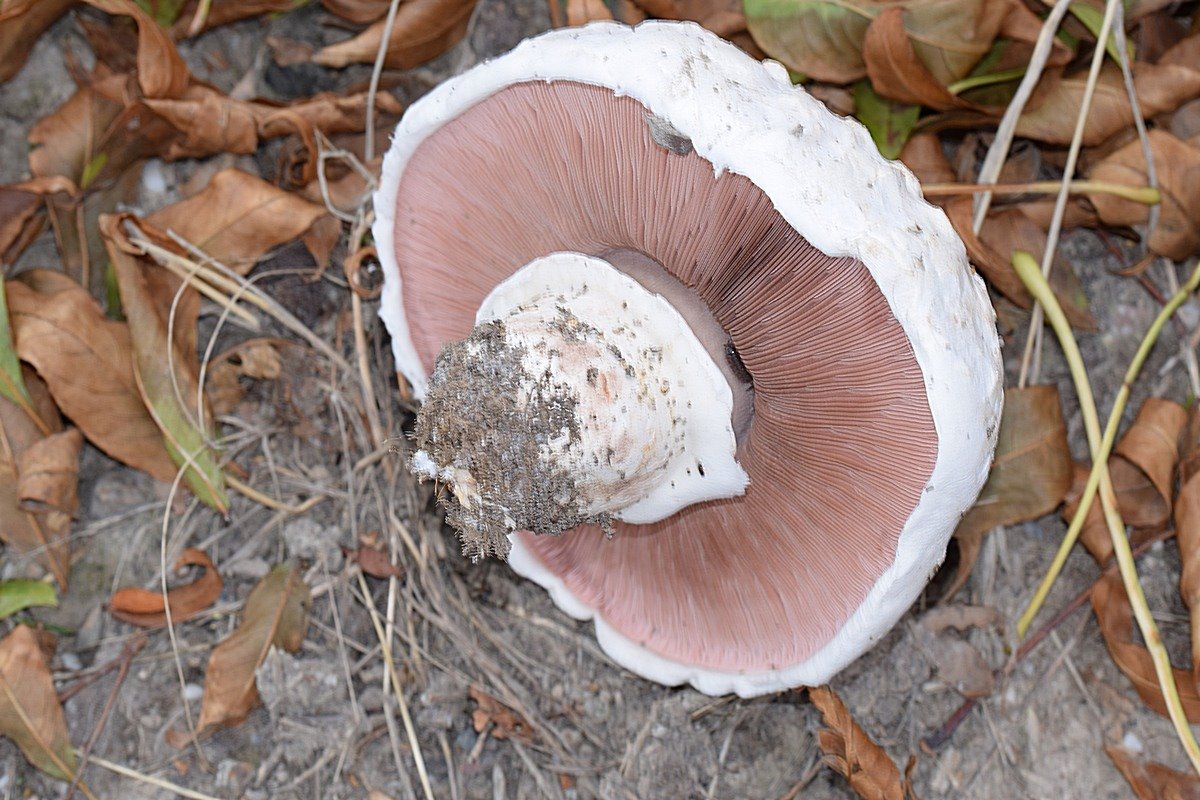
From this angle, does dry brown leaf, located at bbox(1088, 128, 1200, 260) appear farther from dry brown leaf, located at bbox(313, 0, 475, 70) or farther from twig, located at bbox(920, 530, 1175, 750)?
dry brown leaf, located at bbox(313, 0, 475, 70)

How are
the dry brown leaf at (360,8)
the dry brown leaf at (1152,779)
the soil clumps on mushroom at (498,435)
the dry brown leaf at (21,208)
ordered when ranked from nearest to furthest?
the soil clumps on mushroom at (498,435), the dry brown leaf at (1152,779), the dry brown leaf at (21,208), the dry brown leaf at (360,8)

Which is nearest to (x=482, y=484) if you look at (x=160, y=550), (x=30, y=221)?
(x=160, y=550)

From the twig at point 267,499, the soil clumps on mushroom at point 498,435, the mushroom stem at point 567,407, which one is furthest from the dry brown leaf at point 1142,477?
the twig at point 267,499

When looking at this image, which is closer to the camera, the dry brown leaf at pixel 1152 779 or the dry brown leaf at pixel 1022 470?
the dry brown leaf at pixel 1152 779

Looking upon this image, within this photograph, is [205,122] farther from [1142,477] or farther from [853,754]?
[1142,477]

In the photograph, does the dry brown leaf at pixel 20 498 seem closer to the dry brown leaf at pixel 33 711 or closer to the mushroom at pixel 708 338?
the dry brown leaf at pixel 33 711

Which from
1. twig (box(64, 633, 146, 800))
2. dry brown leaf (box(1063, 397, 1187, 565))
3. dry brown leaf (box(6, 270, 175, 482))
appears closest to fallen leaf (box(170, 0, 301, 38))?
dry brown leaf (box(6, 270, 175, 482))
